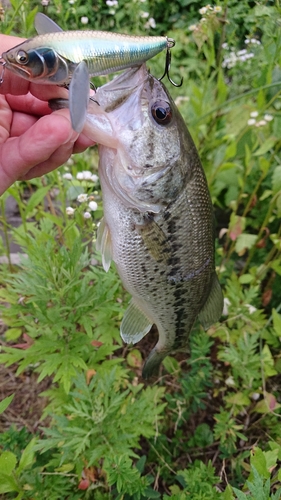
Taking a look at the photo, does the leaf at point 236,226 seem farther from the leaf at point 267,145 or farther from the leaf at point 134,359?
the leaf at point 134,359

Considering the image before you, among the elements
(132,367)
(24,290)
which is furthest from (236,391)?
(24,290)

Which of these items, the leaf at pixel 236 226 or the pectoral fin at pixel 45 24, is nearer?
the pectoral fin at pixel 45 24

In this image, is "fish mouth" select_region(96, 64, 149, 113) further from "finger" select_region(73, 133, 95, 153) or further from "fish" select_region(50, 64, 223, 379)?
"finger" select_region(73, 133, 95, 153)

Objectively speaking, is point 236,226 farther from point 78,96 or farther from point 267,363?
point 78,96

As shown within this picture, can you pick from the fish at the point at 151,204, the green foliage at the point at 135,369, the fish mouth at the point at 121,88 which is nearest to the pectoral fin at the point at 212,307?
the fish at the point at 151,204

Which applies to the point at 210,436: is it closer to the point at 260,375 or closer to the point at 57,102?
the point at 260,375

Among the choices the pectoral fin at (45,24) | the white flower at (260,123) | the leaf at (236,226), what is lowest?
the leaf at (236,226)
